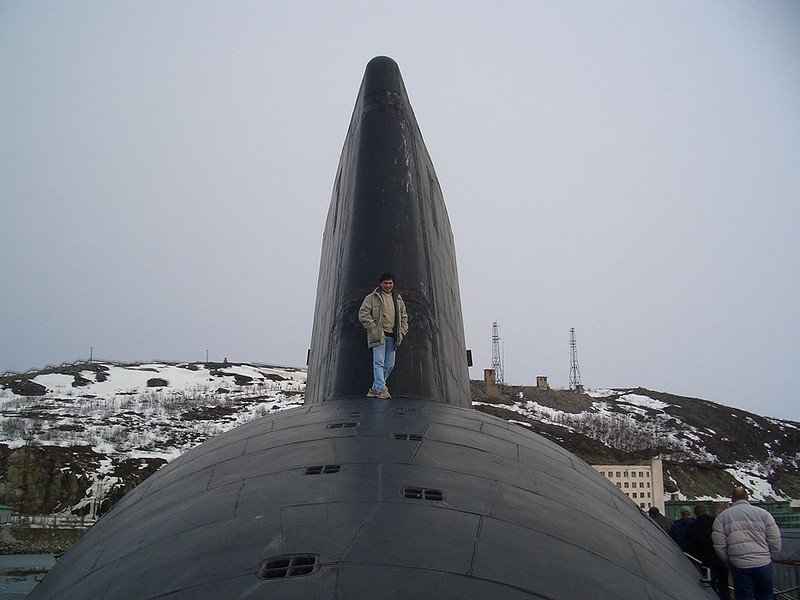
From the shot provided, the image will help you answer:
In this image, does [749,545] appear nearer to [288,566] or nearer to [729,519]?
[729,519]

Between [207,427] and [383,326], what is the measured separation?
49.4 metres

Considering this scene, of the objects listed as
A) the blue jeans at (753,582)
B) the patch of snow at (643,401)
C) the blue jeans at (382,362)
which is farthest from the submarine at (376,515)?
the patch of snow at (643,401)

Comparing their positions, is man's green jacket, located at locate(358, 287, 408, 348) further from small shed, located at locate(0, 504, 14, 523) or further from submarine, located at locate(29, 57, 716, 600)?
small shed, located at locate(0, 504, 14, 523)

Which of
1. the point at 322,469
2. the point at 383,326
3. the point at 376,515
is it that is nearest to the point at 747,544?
the point at 383,326

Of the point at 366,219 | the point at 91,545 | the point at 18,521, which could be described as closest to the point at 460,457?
the point at 91,545

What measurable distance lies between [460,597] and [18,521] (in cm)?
3722

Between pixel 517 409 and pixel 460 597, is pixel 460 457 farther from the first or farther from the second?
pixel 517 409

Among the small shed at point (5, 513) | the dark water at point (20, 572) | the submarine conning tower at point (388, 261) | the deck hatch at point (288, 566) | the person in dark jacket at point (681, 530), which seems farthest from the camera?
the small shed at point (5, 513)

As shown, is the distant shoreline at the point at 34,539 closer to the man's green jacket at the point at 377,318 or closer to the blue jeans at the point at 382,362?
the blue jeans at the point at 382,362

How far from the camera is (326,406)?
19.9ft

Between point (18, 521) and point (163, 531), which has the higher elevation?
point (163, 531)

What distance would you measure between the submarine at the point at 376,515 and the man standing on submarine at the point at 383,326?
184mm

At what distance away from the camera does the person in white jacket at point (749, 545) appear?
21.4 ft

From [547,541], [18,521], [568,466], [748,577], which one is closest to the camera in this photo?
[547,541]
